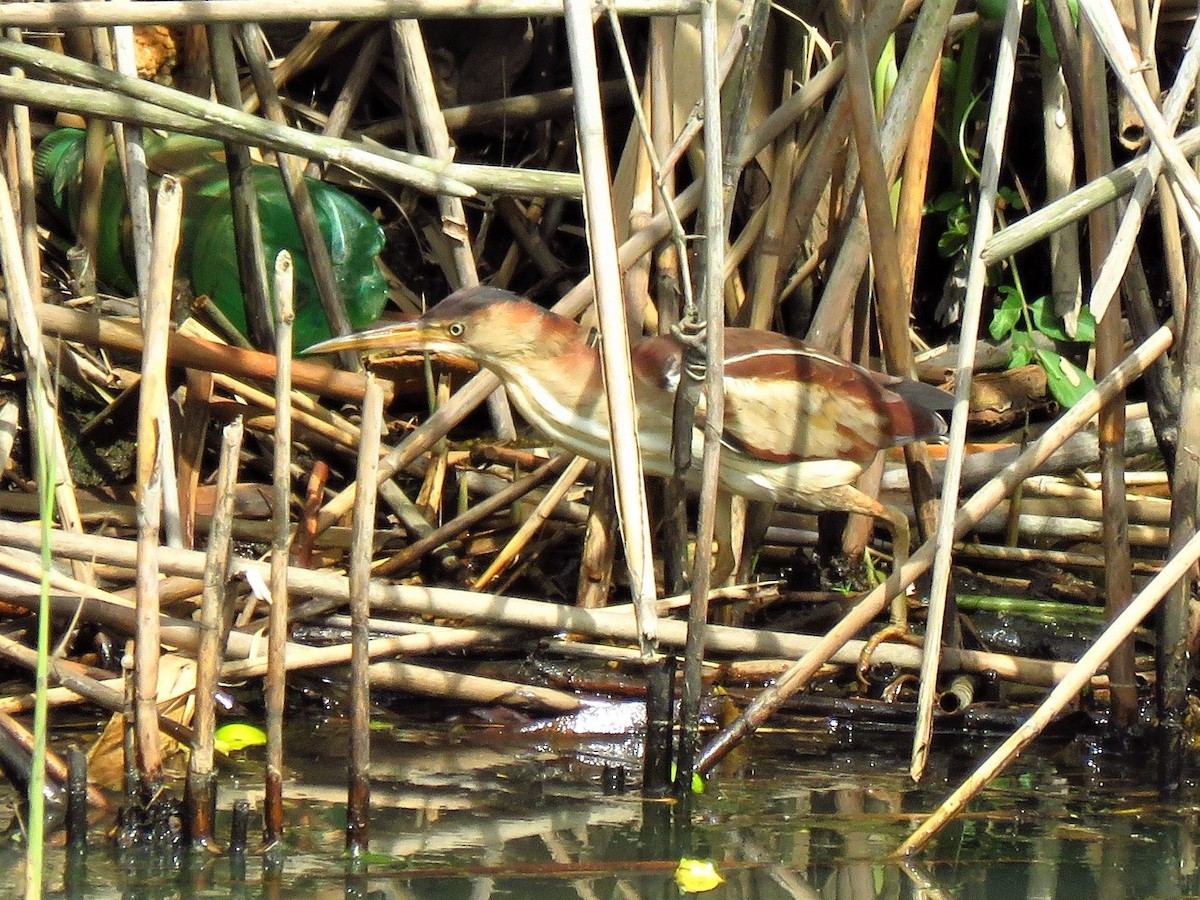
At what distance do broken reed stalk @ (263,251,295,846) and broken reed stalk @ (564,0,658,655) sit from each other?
379 millimetres

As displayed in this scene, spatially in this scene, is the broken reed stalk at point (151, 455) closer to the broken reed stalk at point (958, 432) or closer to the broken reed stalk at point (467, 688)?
the broken reed stalk at point (467, 688)

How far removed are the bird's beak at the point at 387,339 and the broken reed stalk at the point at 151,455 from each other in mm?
806

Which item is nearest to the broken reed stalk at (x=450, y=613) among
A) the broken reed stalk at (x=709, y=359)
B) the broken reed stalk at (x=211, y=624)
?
the broken reed stalk at (x=709, y=359)

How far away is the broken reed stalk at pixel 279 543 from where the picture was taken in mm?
1820

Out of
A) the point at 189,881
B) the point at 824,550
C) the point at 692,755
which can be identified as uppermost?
the point at 824,550

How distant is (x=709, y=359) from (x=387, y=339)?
33.1 inches

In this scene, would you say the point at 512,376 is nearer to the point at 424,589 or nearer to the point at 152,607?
the point at 424,589

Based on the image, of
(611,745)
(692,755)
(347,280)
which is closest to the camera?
(692,755)

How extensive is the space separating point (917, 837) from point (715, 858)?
283 mm

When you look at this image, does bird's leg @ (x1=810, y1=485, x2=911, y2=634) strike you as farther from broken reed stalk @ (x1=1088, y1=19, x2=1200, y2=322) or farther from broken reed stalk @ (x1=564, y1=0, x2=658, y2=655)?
broken reed stalk @ (x1=564, y1=0, x2=658, y2=655)

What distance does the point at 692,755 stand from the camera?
7.52 ft

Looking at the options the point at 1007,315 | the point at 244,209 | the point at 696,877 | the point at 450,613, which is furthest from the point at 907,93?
the point at 696,877

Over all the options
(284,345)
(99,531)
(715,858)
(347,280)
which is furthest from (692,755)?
(347,280)

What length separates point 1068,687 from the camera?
204cm
